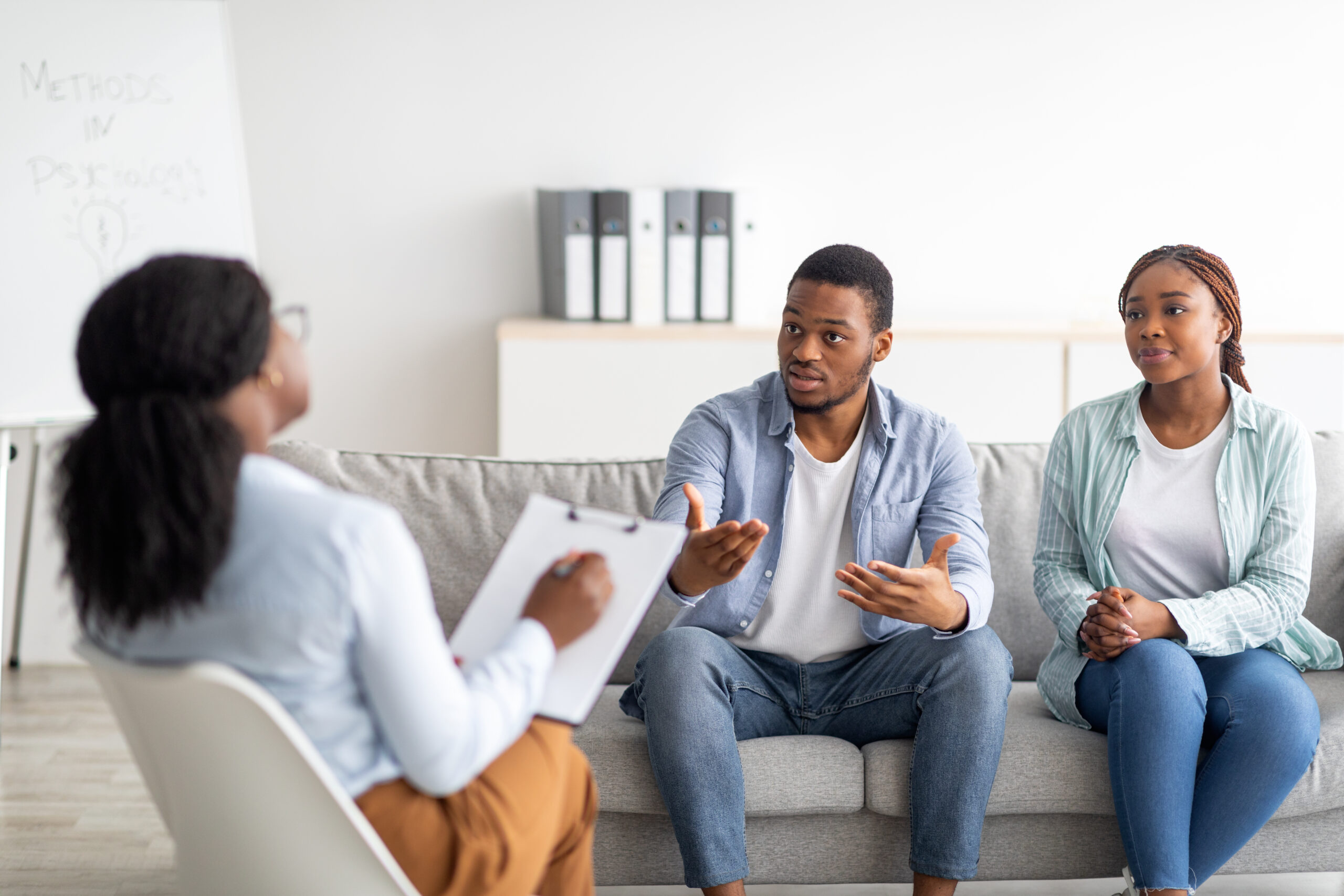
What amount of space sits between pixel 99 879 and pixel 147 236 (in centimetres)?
144

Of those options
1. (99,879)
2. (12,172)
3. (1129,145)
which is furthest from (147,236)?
(1129,145)

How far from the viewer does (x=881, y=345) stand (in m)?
1.82

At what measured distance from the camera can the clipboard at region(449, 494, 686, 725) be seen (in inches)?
43.3

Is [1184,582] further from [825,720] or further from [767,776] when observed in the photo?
[767,776]

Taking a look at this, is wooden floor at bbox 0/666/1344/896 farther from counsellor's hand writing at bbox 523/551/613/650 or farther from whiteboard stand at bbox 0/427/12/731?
counsellor's hand writing at bbox 523/551/613/650

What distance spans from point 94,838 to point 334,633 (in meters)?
1.55

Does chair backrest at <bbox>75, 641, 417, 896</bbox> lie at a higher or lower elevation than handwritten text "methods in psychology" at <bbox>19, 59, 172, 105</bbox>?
lower

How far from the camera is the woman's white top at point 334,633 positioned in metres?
0.90

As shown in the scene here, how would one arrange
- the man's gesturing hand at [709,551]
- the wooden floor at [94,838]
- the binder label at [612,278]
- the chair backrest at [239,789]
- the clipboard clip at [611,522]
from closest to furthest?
the chair backrest at [239,789] < the clipboard clip at [611,522] < the man's gesturing hand at [709,551] < the wooden floor at [94,838] < the binder label at [612,278]

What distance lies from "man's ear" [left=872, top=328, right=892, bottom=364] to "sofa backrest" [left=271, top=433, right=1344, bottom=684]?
407 mm

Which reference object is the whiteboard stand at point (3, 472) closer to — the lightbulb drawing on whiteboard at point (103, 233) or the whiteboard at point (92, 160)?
the whiteboard at point (92, 160)

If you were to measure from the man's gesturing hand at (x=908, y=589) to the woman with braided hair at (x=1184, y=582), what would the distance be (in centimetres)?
30

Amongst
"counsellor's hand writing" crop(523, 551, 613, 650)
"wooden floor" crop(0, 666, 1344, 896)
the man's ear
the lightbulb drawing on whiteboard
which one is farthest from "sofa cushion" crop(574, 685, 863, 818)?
the lightbulb drawing on whiteboard

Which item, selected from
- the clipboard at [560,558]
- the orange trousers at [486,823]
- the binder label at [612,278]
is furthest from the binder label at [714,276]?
the orange trousers at [486,823]
